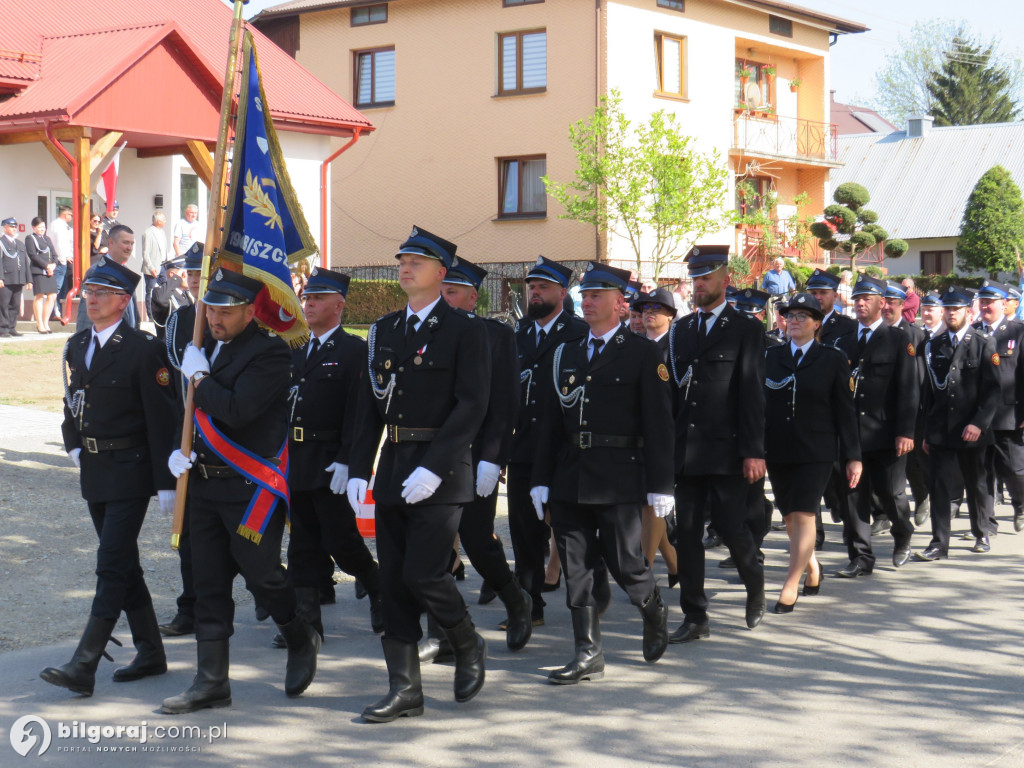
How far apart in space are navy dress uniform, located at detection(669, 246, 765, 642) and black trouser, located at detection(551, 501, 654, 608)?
2.58 feet

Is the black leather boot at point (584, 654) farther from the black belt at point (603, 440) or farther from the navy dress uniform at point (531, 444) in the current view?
the navy dress uniform at point (531, 444)

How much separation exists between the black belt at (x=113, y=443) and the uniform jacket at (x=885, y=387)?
5.53m

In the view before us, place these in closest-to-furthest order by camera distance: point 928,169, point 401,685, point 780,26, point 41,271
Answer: point 401,685
point 41,271
point 780,26
point 928,169

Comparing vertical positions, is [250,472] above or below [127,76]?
below

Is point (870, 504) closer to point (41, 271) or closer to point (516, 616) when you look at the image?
point (516, 616)

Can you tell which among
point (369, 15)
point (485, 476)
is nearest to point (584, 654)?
point (485, 476)

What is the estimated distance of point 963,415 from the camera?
10.6 metres

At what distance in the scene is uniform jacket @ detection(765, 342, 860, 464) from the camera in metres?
8.48

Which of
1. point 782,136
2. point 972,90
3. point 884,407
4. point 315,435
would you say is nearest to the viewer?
point 315,435

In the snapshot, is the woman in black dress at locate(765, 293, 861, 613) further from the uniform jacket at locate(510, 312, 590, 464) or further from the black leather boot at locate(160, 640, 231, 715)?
the black leather boot at locate(160, 640, 231, 715)

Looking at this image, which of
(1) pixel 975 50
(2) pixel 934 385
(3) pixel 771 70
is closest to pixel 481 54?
(3) pixel 771 70

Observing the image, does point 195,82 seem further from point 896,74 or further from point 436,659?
point 896,74

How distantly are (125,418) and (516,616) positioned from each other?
7.81ft

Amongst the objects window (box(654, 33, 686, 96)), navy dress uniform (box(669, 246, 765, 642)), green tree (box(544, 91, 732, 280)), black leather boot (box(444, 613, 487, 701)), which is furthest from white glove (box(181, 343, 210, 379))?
window (box(654, 33, 686, 96))
